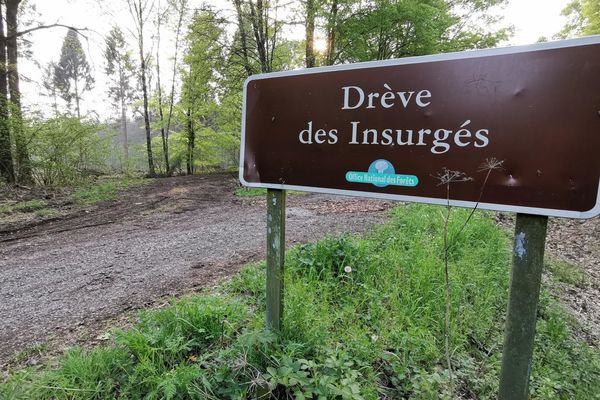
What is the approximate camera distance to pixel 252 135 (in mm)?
1953

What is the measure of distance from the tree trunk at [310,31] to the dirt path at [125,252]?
6.09 m

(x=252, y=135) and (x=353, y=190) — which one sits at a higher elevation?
(x=252, y=135)

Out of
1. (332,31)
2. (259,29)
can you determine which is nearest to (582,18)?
(332,31)

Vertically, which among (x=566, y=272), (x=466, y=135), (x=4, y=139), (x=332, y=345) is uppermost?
(x=4, y=139)

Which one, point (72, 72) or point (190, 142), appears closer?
point (190, 142)

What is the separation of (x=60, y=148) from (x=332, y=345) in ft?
36.6

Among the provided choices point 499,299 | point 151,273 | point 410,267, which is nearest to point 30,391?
point 151,273

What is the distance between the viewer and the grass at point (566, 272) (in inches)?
170

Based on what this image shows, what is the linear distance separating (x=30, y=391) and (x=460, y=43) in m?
14.5

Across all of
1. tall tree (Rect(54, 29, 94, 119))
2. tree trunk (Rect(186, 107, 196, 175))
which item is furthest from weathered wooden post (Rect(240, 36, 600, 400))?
tall tree (Rect(54, 29, 94, 119))

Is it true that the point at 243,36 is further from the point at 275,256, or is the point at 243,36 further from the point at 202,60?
the point at 275,256

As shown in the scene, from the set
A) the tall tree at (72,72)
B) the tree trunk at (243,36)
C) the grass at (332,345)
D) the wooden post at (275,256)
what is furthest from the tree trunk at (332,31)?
the tall tree at (72,72)

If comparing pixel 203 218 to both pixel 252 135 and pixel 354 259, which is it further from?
pixel 252 135

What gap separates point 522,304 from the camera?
4.44ft
